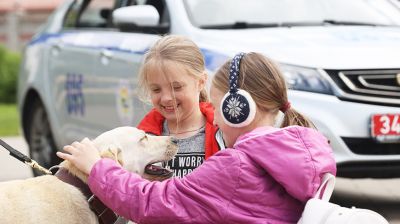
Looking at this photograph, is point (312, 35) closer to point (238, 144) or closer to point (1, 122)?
point (238, 144)

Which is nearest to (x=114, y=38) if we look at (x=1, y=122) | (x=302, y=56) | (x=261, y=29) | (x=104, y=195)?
(x=261, y=29)

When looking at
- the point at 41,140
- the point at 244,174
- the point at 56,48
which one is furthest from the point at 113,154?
the point at 41,140

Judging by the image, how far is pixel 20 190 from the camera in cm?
354

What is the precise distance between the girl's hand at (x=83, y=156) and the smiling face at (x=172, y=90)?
1.97ft

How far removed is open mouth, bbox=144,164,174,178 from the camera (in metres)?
3.73

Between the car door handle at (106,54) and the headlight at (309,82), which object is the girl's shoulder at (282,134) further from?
the car door handle at (106,54)

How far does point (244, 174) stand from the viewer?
9.60 ft

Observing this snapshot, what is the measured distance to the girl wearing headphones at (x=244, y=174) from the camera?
115 inches

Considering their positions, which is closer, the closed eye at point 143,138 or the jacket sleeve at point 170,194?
the jacket sleeve at point 170,194

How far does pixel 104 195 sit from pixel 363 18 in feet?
12.8

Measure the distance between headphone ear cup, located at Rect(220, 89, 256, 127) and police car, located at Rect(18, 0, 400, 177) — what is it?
231 cm

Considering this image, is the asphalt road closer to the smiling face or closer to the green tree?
the smiling face

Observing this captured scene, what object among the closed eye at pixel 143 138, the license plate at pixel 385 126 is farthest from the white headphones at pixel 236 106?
the license plate at pixel 385 126

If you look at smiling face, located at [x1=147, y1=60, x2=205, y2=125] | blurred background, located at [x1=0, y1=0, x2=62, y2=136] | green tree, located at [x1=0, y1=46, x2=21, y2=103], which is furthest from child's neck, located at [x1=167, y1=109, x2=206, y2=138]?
blurred background, located at [x1=0, y1=0, x2=62, y2=136]
